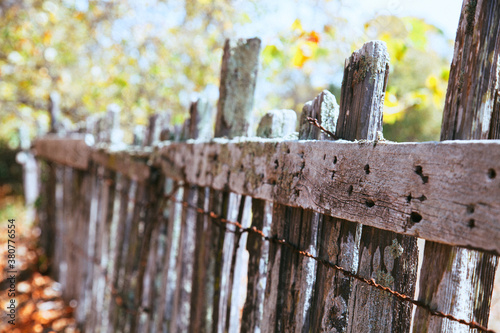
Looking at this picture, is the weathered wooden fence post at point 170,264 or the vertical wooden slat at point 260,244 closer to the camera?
the vertical wooden slat at point 260,244

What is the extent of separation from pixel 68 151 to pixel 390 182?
362 centimetres

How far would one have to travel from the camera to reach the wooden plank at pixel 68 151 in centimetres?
339

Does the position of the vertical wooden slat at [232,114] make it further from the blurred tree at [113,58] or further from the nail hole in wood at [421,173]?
the blurred tree at [113,58]

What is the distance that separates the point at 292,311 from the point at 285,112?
2.22 feet

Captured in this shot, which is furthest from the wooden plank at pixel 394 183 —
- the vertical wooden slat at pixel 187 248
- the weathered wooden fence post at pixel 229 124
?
the vertical wooden slat at pixel 187 248

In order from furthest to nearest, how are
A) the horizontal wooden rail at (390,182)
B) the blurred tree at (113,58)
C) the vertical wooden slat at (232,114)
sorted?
the blurred tree at (113,58) < the vertical wooden slat at (232,114) < the horizontal wooden rail at (390,182)

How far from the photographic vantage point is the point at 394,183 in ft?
2.66

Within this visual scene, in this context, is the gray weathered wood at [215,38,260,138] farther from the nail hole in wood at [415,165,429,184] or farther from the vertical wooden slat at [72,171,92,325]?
the vertical wooden slat at [72,171,92,325]

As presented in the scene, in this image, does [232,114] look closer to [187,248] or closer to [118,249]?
[187,248]

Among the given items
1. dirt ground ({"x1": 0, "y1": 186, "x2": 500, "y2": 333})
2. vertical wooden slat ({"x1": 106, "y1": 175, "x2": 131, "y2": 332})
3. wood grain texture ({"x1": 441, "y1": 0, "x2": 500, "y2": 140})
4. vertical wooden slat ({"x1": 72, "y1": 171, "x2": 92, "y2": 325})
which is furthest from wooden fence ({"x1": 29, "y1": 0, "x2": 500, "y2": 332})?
dirt ground ({"x1": 0, "y1": 186, "x2": 500, "y2": 333})

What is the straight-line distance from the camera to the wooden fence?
0.75m

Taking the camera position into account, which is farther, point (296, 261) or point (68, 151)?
point (68, 151)

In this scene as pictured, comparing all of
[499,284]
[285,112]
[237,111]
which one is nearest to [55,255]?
[237,111]

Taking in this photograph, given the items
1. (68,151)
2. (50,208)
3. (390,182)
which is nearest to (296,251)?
(390,182)
